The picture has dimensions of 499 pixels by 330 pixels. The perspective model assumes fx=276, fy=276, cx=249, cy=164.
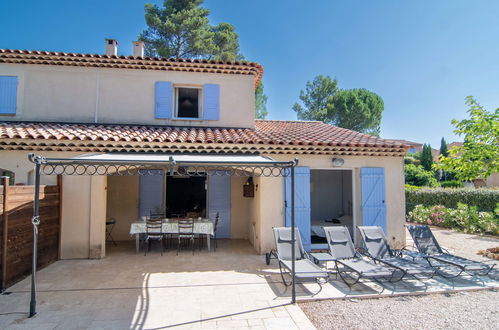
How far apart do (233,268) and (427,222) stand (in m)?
18.3

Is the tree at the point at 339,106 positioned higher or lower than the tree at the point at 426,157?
higher

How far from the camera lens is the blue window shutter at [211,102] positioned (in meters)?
14.7

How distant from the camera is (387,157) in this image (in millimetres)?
12820

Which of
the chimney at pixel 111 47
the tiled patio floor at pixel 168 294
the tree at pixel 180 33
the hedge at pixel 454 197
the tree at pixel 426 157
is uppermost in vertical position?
the tree at pixel 180 33

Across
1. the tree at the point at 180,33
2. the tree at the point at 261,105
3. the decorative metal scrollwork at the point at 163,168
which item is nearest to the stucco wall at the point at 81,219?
the decorative metal scrollwork at the point at 163,168

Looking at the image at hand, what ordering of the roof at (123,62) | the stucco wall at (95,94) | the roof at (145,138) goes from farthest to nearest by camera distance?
the stucco wall at (95,94) < the roof at (123,62) < the roof at (145,138)

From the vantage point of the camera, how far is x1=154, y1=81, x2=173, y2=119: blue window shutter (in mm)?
14336

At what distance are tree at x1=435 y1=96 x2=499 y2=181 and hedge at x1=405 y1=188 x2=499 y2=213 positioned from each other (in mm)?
11456

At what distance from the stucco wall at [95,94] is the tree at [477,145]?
33.5ft

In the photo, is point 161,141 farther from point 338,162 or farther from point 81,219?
point 338,162

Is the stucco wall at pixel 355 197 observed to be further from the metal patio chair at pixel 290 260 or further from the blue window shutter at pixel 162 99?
the blue window shutter at pixel 162 99

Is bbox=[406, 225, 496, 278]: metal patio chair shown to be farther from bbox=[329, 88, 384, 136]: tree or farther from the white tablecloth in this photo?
bbox=[329, 88, 384, 136]: tree

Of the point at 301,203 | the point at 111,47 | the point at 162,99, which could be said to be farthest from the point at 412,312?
the point at 111,47

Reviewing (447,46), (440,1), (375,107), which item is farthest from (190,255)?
(375,107)
